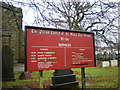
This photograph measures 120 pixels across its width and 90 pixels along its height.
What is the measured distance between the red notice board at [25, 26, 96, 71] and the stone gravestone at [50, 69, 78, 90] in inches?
41.1

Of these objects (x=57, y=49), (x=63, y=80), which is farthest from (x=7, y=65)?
(x=57, y=49)

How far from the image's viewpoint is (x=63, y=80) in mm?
5457

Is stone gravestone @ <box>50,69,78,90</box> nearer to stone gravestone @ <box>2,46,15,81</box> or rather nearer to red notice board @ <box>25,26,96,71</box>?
red notice board @ <box>25,26,96,71</box>

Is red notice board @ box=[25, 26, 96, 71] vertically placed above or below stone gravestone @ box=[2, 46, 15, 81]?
above

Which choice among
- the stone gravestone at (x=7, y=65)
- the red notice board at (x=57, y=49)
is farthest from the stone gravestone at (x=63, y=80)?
the stone gravestone at (x=7, y=65)

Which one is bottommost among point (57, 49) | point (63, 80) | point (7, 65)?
point (63, 80)

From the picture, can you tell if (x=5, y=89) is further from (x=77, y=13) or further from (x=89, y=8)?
(x=89, y=8)

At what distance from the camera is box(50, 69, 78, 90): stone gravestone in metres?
5.31

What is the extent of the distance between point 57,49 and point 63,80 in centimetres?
172

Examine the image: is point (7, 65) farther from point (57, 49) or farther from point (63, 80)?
point (57, 49)

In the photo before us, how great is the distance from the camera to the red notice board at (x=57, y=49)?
393 cm

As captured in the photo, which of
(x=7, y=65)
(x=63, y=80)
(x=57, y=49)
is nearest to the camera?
(x=57, y=49)

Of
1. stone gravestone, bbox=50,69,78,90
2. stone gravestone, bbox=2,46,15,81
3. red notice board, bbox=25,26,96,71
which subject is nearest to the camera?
red notice board, bbox=25,26,96,71

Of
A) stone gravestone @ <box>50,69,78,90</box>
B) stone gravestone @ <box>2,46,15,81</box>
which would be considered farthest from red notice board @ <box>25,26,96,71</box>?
stone gravestone @ <box>2,46,15,81</box>
